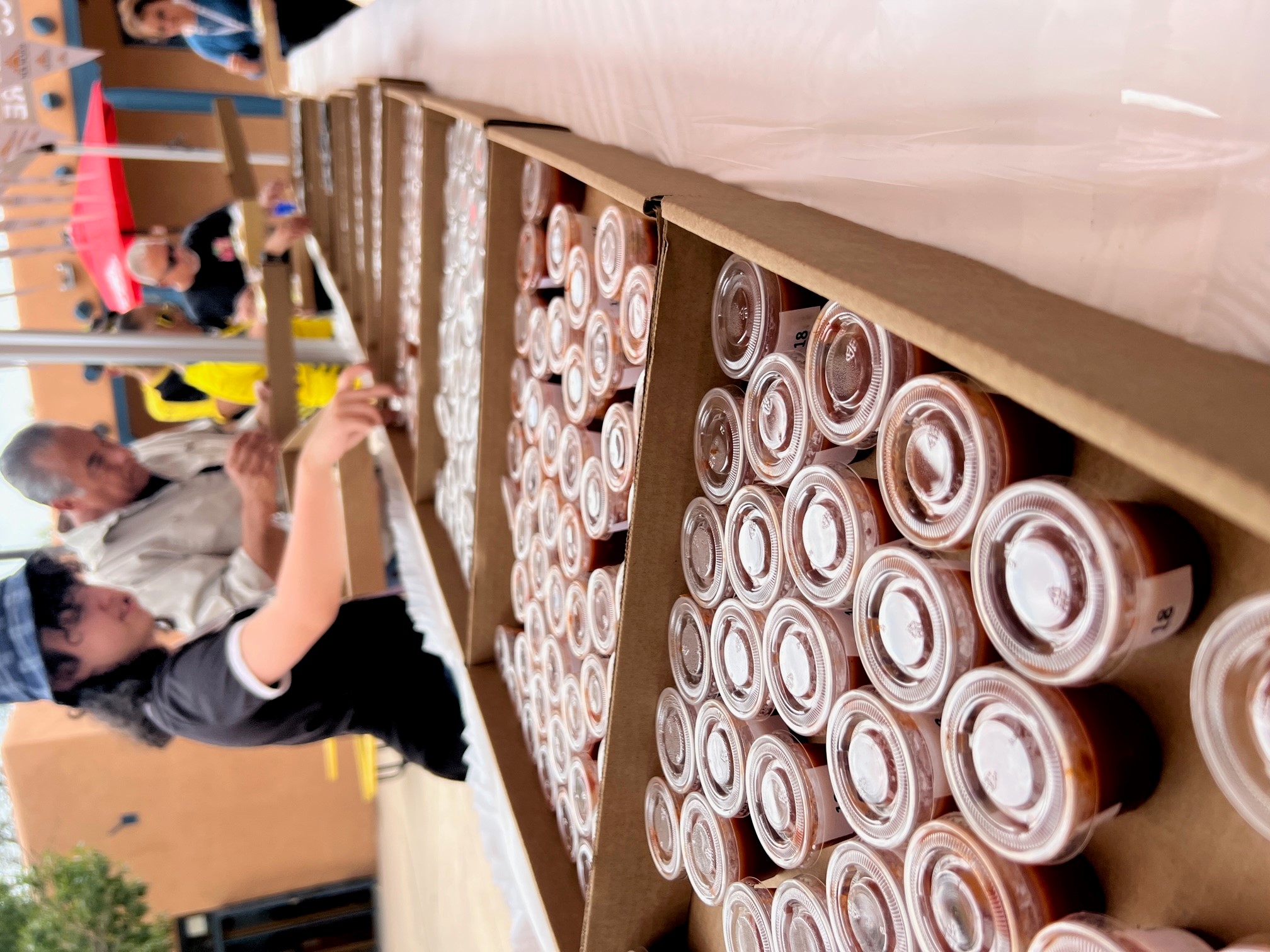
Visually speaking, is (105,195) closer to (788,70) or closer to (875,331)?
(788,70)

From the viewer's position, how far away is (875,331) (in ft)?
1.80

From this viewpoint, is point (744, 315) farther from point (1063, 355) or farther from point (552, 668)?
point (552, 668)

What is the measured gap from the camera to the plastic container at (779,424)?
2.06 feet

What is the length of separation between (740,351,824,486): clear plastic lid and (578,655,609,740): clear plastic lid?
43 centimetres

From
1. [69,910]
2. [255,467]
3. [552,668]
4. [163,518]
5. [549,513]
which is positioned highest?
[549,513]

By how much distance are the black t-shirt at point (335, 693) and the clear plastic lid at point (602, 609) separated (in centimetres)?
89

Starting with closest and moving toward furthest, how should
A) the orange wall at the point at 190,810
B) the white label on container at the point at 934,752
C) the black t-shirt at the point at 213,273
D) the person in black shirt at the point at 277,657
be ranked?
the white label on container at the point at 934,752 < the person in black shirt at the point at 277,657 < the black t-shirt at the point at 213,273 < the orange wall at the point at 190,810

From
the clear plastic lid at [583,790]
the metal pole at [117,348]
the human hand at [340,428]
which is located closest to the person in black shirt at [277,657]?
the human hand at [340,428]

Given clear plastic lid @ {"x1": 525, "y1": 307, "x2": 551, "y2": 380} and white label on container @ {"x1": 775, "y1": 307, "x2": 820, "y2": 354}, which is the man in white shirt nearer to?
clear plastic lid @ {"x1": 525, "y1": 307, "x2": 551, "y2": 380}

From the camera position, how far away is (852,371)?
580 mm

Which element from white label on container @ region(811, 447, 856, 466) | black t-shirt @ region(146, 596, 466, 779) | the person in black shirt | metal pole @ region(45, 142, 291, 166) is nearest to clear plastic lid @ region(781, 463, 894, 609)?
white label on container @ region(811, 447, 856, 466)

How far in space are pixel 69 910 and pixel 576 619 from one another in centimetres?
359

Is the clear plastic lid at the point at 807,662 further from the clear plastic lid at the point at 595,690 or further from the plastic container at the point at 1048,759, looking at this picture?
the clear plastic lid at the point at 595,690

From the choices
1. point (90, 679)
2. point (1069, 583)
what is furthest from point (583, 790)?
point (90, 679)
